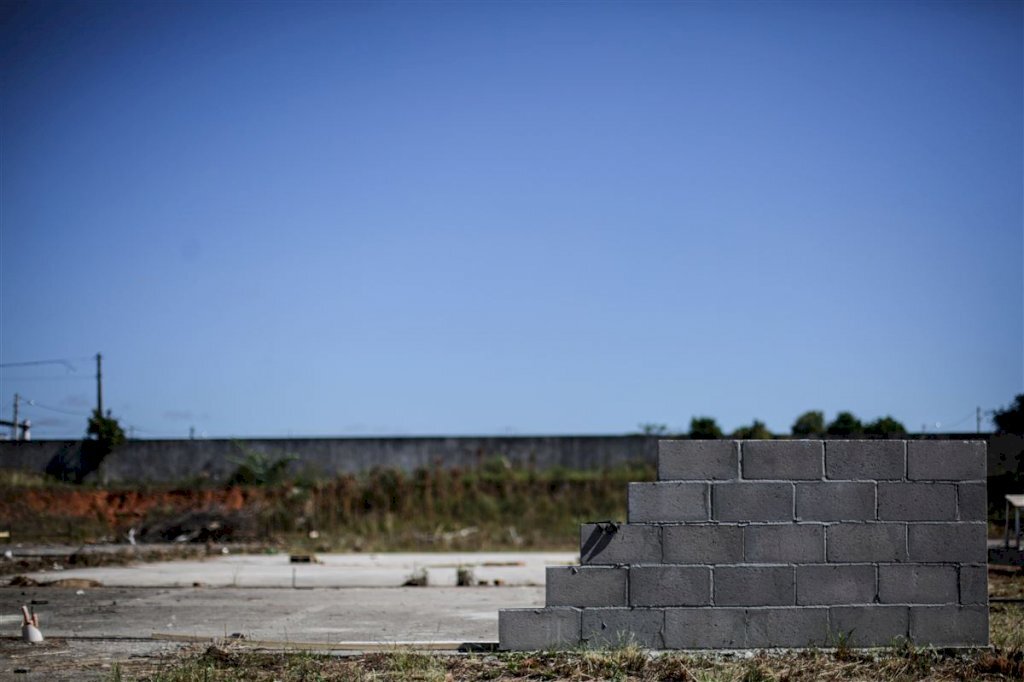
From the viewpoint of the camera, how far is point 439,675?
6.10m

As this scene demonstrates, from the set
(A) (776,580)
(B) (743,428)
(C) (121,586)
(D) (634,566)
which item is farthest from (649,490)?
(B) (743,428)

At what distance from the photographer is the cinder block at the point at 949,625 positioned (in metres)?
6.72

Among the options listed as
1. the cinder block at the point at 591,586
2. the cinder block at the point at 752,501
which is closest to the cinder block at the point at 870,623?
the cinder block at the point at 752,501

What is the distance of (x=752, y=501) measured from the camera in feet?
22.2

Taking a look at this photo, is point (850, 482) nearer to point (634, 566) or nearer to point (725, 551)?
point (725, 551)

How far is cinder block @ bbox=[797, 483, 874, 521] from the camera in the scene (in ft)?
22.2

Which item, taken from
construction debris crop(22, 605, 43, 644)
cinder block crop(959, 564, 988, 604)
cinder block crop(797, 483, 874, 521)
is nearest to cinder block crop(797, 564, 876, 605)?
cinder block crop(797, 483, 874, 521)

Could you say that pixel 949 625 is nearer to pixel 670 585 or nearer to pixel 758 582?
pixel 758 582

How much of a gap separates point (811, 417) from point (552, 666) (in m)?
23.0

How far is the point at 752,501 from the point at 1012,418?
51.3ft

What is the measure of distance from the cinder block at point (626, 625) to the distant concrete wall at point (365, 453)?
2157cm

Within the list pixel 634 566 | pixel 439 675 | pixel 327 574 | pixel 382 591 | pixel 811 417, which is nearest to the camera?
pixel 439 675

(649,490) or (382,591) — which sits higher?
(649,490)

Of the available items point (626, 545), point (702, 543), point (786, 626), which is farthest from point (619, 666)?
point (786, 626)
